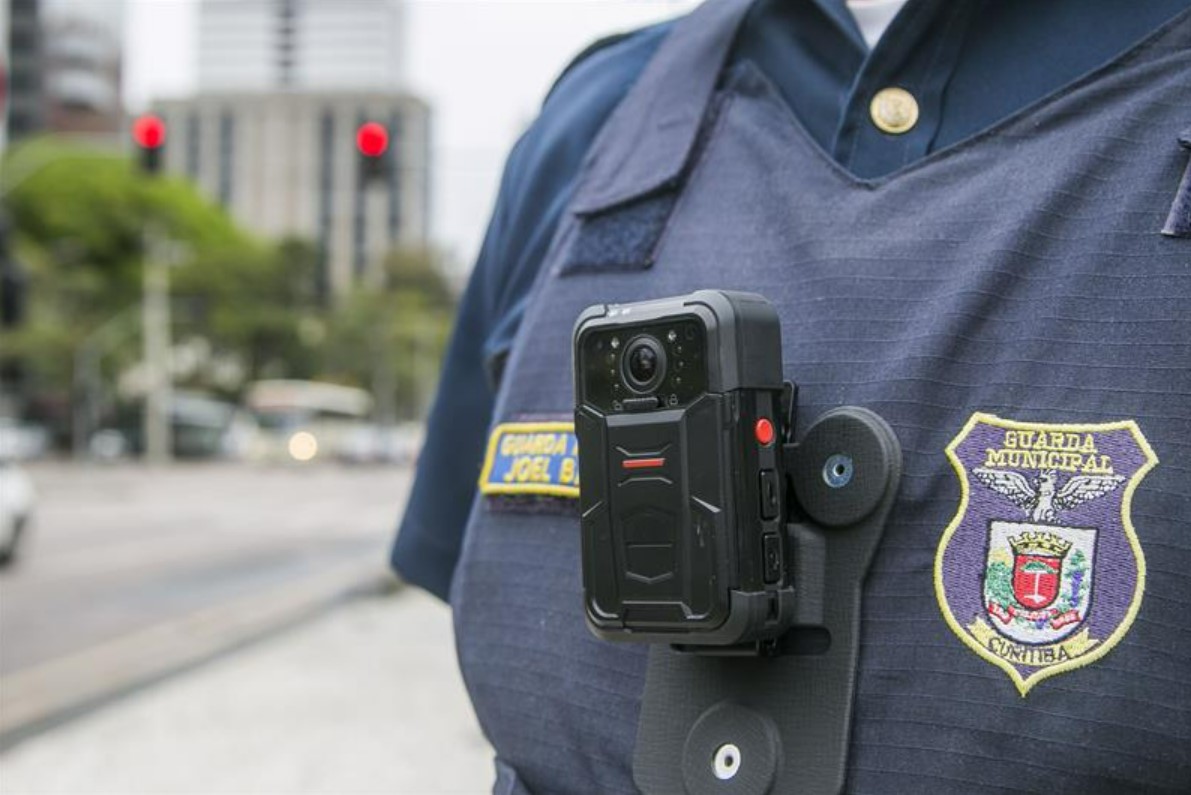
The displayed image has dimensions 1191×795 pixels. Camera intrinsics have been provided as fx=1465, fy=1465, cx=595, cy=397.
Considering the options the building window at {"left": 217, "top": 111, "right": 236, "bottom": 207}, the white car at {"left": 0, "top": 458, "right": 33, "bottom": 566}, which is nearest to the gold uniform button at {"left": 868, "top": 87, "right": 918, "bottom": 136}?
the white car at {"left": 0, "top": 458, "right": 33, "bottom": 566}

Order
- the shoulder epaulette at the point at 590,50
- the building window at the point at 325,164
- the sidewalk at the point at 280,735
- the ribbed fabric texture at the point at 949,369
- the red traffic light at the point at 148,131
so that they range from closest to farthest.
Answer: the ribbed fabric texture at the point at 949,369, the shoulder epaulette at the point at 590,50, the sidewalk at the point at 280,735, the red traffic light at the point at 148,131, the building window at the point at 325,164

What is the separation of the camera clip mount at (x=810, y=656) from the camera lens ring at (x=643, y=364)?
0.31 feet

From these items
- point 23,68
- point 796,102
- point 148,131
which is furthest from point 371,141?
point 23,68

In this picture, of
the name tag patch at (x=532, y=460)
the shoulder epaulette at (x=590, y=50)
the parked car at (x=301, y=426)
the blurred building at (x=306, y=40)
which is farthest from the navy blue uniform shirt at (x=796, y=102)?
the blurred building at (x=306, y=40)

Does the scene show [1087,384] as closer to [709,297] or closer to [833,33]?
[709,297]

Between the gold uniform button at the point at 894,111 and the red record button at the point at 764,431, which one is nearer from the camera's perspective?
the red record button at the point at 764,431

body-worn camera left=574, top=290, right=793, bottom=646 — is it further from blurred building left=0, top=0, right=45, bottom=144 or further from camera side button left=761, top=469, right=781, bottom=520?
blurred building left=0, top=0, right=45, bottom=144

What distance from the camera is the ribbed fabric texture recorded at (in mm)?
796

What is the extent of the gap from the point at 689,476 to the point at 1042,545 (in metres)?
0.20

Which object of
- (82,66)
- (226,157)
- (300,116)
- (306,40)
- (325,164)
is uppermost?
(306,40)

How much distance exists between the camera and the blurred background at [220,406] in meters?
5.29

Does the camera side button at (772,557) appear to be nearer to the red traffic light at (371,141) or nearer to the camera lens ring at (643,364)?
the camera lens ring at (643,364)

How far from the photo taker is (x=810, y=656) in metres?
0.90

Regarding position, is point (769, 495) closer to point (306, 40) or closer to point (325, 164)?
point (306, 40)
